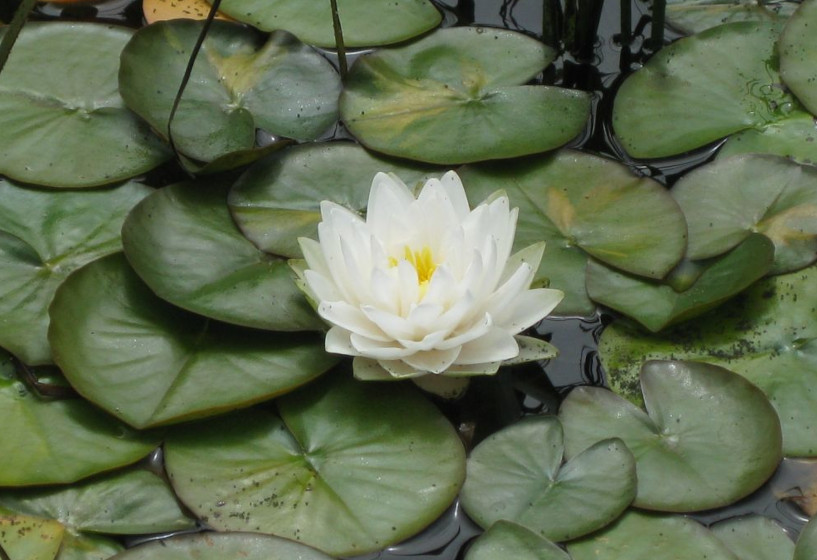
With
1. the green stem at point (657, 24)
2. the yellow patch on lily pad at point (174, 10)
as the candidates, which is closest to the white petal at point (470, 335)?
the green stem at point (657, 24)

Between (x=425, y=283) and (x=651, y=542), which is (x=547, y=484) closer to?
(x=651, y=542)

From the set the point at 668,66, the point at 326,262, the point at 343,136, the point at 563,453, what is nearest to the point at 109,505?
the point at 326,262

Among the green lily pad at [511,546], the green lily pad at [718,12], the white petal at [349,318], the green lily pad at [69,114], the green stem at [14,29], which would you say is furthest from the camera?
the green lily pad at [718,12]

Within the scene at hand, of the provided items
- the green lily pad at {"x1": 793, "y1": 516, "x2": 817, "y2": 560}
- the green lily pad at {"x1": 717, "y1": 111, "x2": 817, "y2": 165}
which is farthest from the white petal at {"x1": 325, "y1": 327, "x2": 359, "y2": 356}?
the green lily pad at {"x1": 717, "y1": 111, "x2": 817, "y2": 165}

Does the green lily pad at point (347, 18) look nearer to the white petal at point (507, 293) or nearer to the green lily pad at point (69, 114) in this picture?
the green lily pad at point (69, 114)

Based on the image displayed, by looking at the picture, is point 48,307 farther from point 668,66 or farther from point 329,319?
point 668,66

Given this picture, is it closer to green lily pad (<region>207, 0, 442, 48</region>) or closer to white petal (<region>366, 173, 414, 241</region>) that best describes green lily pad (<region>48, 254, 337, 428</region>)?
white petal (<region>366, 173, 414, 241</region>)
